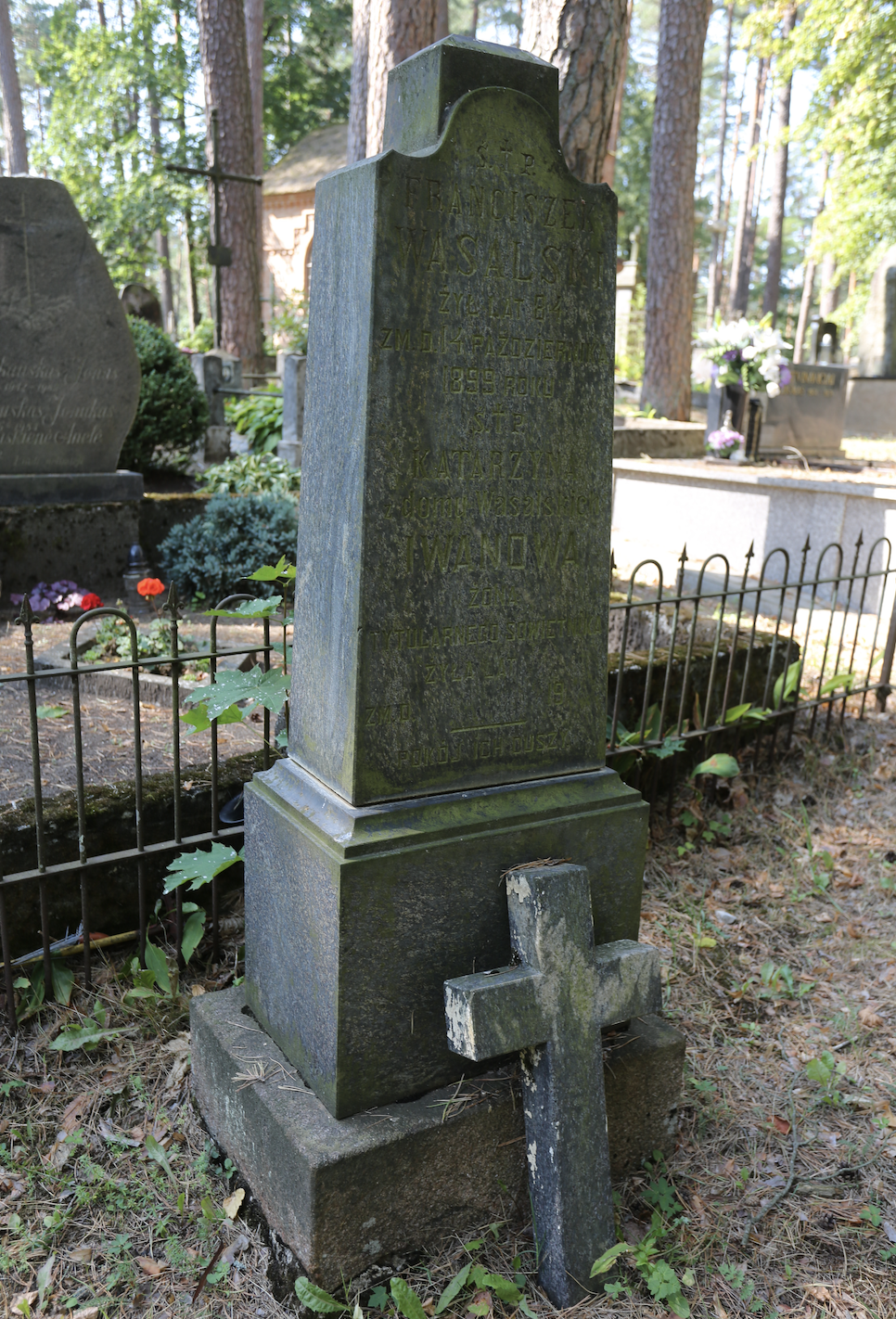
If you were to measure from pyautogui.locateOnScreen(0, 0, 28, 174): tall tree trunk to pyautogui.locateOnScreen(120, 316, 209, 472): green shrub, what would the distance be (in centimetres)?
1668

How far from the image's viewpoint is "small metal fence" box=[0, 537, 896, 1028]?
2.69 metres

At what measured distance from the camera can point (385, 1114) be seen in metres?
2.08

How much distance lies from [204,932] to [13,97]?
2623 centimetres

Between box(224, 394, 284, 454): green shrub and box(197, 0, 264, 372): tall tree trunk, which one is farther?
box(197, 0, 264, 372): tall tree trunk

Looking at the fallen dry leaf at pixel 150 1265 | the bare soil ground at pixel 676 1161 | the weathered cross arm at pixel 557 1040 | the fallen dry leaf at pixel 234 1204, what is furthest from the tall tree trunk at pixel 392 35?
the fallen dry leaf at pixel 150 1265

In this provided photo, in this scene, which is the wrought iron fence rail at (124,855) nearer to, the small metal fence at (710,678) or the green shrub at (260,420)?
the small metal fence at (710,678)

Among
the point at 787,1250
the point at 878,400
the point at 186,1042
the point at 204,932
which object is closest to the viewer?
the point at 787,1250

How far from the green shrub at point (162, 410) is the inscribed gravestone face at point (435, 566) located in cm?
759

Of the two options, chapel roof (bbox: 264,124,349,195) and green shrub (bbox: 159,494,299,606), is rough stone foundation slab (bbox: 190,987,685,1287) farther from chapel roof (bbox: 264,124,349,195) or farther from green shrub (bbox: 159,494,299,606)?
chapel roof (bbox: 264,124,349,195)

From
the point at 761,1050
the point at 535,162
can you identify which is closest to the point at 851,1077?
the point at 761,1050

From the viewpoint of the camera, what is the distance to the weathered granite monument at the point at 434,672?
1.94m

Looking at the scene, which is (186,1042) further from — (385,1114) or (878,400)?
(878,400)

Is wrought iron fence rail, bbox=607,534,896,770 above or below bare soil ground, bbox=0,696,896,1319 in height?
above

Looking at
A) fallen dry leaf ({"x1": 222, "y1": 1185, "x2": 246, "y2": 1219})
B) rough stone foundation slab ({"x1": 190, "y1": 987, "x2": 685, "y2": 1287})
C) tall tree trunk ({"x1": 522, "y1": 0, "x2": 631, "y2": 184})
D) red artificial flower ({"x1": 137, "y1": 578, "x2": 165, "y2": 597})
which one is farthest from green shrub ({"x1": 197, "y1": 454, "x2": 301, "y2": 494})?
fallen dry leaf ({"x1": 222, "y1": 1185, "x2": 246, "y2": 1219})
